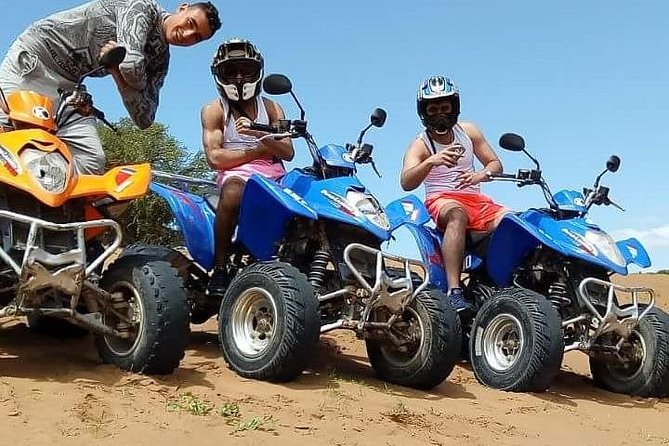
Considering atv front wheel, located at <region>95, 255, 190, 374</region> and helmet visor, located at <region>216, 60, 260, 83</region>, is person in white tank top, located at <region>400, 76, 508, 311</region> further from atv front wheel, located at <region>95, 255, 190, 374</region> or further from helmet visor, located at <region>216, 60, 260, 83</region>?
atv front wheel, located at <region>95, 255, 190, 374</region>

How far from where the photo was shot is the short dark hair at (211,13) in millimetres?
4832

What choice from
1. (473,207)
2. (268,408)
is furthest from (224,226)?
(473,207)

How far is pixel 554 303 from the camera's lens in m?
5.77

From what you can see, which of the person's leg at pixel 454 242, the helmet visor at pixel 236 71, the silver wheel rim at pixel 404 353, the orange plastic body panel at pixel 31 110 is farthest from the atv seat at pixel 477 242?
the orange plastic body panel at pixel 31 110

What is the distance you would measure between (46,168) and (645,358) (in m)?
3.86

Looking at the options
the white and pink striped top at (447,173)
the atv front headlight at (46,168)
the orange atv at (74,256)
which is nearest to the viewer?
the orange atv at (74,256)

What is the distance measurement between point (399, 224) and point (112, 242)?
252 centimetres

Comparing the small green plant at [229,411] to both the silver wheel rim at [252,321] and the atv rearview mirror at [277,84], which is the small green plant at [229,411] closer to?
the silver wheel rim at [252,321]

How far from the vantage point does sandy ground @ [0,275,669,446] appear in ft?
11.3

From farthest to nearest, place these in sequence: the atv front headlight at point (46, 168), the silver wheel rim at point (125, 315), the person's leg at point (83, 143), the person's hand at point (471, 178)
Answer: the person's hand at point (471, 178) < the person's leg at point (83, 143) < the silver wheel rim at point (125, 315) < the atv front headlight at point (46, 168)

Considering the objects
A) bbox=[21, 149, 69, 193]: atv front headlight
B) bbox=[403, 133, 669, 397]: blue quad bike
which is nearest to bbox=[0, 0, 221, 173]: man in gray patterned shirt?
bbox=[21, 149, 69, 193]: atv front headlight

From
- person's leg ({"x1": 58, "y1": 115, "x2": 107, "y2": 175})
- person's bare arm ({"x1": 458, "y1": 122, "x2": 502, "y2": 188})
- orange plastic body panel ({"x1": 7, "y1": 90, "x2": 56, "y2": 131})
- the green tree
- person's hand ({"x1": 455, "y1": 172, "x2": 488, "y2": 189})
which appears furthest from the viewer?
the green tree

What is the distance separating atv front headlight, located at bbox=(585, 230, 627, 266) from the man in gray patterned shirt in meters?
2.79

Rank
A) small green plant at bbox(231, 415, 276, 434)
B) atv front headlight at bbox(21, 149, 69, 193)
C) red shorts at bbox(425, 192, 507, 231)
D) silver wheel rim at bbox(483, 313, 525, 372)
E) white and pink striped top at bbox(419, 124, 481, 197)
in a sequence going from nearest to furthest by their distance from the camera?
1. small green plant at bbox(231, 415, 276, 434)
2. atv front headlight at bbox(21, 149, 69, 193)
3. silver wheel rim at bbox(483, 313, 525, 372)
4. red shorts at bbox(425, 192, 507, 231)
5. white and pink striped top at bbox(419, 124, 481, 197)
